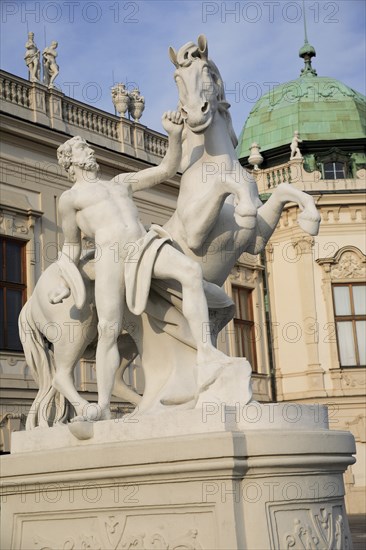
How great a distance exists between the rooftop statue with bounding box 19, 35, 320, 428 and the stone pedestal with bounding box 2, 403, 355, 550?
13.5 inches

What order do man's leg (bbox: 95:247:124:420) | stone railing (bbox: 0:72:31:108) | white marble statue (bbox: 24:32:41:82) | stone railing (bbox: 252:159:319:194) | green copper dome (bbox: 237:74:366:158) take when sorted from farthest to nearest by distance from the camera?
green copper dome (bbox: 237:74:366:158) < stone railing (bbox: 252:159:319:194) < white marble statue (bbox: 24:32:41:82) < stone railing (bbox: 0:72:31:108) < man's leg (bbox: 95:247:124:420)

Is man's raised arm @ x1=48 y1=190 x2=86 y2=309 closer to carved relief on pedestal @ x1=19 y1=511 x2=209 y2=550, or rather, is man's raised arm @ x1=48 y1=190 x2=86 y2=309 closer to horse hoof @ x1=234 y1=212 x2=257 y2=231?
horse hoof @ x1=234 y1=212 x2=257 y2=231

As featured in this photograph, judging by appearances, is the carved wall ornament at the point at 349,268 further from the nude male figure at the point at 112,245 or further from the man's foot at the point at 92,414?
the man's foot at the point at 92,414

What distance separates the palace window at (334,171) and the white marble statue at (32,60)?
942 centimetres

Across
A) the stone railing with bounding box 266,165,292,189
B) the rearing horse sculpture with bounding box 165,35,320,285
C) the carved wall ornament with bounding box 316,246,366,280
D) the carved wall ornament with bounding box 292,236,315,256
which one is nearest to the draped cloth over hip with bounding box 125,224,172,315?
the rearing horse sculpture with bounding box 165,35,320,285

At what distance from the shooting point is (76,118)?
17.6 m

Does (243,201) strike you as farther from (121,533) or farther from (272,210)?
(121,533)

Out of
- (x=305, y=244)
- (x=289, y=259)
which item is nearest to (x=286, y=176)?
(x=305, y=244)

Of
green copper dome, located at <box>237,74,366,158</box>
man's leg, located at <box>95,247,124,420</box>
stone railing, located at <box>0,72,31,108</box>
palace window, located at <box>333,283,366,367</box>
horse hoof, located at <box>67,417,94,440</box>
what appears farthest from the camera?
green copper dome, located at <box>237,74,366,158</box>

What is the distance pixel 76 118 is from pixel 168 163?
12.4m

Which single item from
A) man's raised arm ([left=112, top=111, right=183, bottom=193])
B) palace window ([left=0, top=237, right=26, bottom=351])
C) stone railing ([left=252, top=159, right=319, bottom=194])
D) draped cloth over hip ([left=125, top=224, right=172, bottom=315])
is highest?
stone railing ([left=252, top=159, right=319, bottom=194])

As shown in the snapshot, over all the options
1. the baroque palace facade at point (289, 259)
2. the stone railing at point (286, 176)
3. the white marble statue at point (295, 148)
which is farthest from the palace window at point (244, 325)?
the white marble statue at point (295, 148)

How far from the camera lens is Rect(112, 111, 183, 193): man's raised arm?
537 cm

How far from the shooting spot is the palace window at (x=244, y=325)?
71.5 feet
